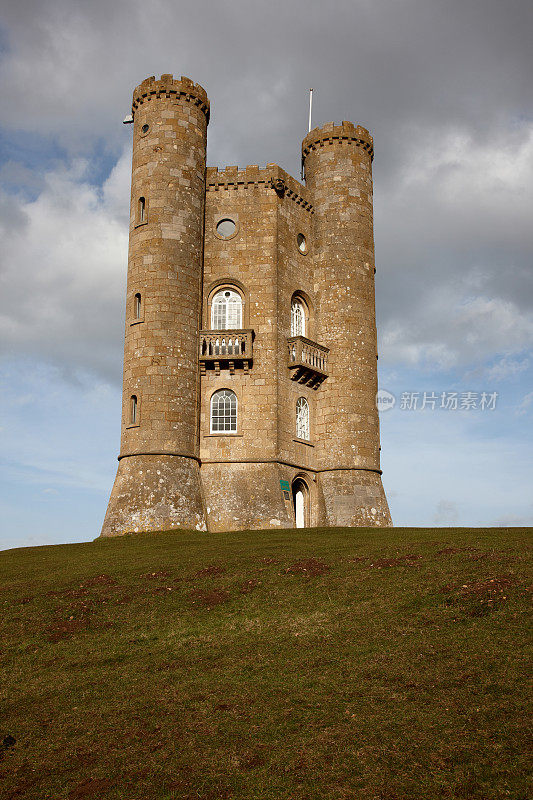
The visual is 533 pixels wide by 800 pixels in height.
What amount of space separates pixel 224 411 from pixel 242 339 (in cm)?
398

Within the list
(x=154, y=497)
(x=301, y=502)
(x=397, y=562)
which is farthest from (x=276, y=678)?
(x=301, y=502)

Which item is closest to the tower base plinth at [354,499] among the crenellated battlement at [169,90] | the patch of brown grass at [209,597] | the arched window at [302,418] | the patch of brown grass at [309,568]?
the arched window at [302,418]

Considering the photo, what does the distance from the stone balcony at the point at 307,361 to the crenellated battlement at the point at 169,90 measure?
1452 cm

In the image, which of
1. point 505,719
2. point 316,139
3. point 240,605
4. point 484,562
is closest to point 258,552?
point 240,605

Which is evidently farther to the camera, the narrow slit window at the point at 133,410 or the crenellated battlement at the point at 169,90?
the crenellated battlement at the point at 169,90

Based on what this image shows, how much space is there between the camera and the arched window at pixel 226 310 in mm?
41034

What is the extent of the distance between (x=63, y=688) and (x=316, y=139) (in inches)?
1518

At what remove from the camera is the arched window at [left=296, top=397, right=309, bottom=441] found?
4166cm

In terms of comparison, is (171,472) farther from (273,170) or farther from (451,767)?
(451,767)

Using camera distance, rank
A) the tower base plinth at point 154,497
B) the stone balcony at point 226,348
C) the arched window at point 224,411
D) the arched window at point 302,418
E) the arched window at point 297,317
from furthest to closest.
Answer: the arched window at point 297,317, the arched window at point 302,418, the arched window at point 224,411, the stone balcony at point 226,348, the tower base plinth at point 154,497

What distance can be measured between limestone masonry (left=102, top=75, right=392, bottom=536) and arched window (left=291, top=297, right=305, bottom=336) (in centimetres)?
9

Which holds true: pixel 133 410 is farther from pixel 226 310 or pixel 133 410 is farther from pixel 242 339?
pixel 226 310

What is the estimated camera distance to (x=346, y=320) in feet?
142

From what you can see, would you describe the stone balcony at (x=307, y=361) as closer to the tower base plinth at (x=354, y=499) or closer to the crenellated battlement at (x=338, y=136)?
the tower base plinth at (x=354, y=499)
